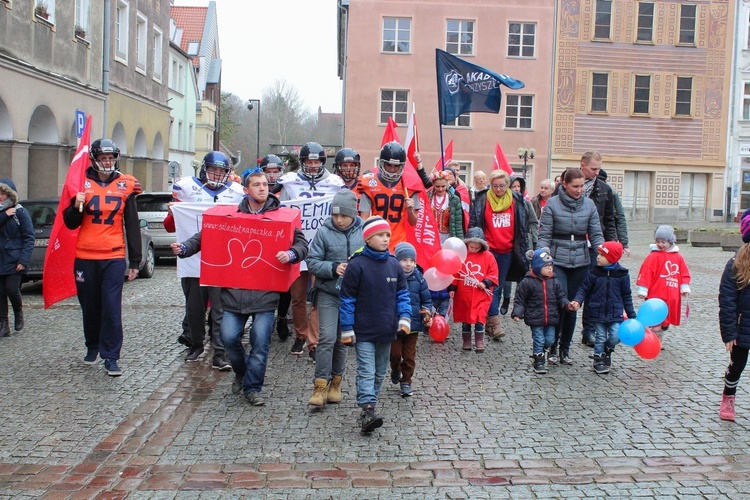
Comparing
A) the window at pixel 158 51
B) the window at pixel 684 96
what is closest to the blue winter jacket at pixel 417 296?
the window at pixel 158 51

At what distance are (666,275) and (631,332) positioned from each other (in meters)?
2.11

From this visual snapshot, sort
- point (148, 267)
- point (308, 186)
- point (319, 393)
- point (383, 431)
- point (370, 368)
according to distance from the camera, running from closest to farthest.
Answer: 1. point (383, 431)
2. point (370, 368)
3. point (319, 393)
4. point (308, 186)
5. point (148, 267)

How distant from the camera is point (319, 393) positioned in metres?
7.23

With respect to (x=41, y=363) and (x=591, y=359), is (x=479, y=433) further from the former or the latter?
(x=41, y=363)

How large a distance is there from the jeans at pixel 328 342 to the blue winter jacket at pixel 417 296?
72 cm

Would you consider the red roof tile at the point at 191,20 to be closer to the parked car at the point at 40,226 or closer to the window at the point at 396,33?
the window at the point at 396,33

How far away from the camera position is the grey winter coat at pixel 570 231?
9.25 m

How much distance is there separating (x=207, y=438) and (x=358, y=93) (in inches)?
1498

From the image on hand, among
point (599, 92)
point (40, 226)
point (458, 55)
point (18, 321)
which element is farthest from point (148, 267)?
point (599, 92)

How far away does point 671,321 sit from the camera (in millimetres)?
9969

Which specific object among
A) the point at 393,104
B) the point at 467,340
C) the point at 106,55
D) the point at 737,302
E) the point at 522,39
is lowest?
the point at 467,340

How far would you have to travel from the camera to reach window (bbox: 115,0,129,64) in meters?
30.2

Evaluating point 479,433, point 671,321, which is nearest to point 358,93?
point 671,321

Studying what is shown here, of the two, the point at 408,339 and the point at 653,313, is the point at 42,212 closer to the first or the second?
the point at 408,339
